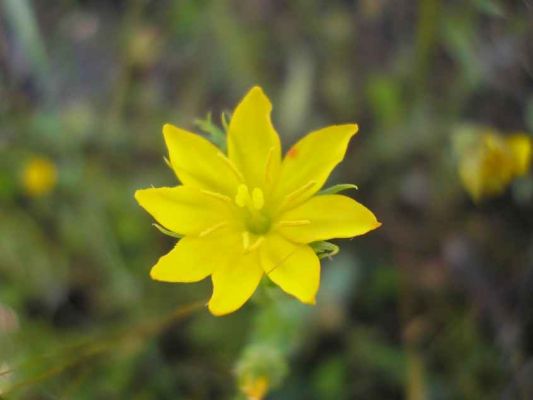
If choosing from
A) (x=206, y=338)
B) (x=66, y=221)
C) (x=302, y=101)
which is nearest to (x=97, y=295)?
(x=66, y=221)

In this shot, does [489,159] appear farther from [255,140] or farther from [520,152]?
[255,140]

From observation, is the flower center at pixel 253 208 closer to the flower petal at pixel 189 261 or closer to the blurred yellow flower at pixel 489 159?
the flower petal at pixel 189 261

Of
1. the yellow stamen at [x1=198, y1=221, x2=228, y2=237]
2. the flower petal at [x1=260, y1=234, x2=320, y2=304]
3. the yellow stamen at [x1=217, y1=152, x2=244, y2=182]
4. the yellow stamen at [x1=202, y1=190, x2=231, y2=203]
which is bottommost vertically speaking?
the flower petal at [x1=260, y1=234, x2=320, y2=304]

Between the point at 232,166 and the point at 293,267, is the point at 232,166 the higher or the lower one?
the higher one

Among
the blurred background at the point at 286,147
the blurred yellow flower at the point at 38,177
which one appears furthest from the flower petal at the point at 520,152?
the blurred yellow flower at the point at 38,177

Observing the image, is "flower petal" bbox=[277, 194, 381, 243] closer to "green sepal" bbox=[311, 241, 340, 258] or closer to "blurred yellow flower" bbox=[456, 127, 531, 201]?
"green sepal" bbox=[311, 241, 340, 258]

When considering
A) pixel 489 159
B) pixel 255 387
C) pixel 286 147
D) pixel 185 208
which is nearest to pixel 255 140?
pixel 185 208

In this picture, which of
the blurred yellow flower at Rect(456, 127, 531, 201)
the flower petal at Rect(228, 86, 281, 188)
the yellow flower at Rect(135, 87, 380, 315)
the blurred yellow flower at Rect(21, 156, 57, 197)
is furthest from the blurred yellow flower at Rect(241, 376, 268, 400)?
the blurred yellow flower at Rect(21, 156, 57, 197)

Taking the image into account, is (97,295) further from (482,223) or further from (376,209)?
(482,223)
